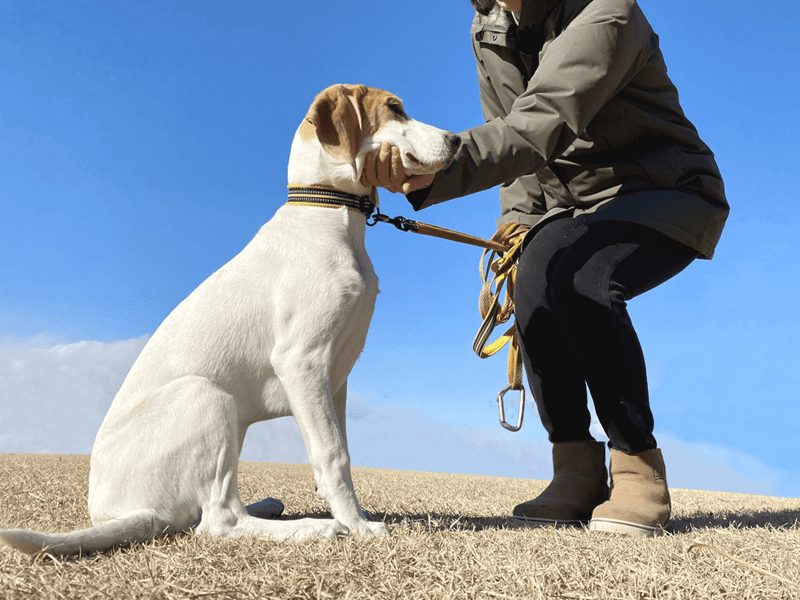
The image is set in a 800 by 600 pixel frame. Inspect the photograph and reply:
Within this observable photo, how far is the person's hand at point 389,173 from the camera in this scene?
2055mm

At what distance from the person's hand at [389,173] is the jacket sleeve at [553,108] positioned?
3cm

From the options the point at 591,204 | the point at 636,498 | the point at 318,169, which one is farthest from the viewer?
the point at 591,204

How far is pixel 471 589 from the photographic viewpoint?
1.39 metres

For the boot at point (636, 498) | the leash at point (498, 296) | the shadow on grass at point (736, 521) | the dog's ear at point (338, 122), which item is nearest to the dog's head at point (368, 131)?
the dog's ear at point (338, 122)

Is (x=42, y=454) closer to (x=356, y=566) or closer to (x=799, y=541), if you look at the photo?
(x=356, y=566)

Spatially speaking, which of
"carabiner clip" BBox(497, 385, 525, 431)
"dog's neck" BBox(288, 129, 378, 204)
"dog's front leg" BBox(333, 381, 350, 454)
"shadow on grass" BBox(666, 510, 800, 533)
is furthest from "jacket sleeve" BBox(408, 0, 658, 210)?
"shadow on grass" BBox(666, 510, 800, 533)

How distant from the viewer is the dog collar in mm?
2154

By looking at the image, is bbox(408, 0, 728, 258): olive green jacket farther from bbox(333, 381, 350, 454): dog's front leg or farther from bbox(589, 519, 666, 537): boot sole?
bbox(589, 519, 666, 537): boot sole

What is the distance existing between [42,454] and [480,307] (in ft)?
14.8

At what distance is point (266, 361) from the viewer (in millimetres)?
2029

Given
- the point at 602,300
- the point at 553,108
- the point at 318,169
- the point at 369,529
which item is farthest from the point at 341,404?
the point at 553,108

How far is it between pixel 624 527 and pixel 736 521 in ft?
2.83

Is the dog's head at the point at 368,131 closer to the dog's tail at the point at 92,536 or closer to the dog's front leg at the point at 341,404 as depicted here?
the dog's front leg at the point at 341,404

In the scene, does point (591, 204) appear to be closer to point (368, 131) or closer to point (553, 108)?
point (553, 108)
